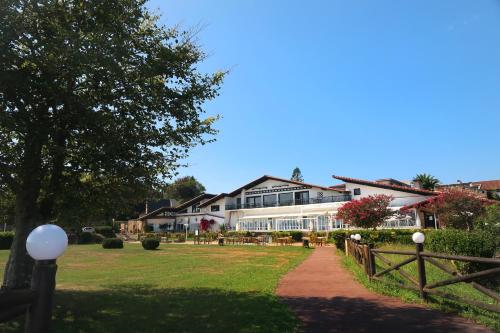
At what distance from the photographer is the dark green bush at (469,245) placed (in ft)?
48.5

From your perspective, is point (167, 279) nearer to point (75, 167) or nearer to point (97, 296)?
point (97, 296)

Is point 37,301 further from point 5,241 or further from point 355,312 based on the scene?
point 5,241

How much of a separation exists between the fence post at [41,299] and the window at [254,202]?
5180cm

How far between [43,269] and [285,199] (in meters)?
49.8

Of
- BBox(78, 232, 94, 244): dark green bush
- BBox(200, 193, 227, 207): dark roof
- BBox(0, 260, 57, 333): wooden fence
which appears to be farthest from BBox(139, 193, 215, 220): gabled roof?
BBox(0, 260, 57, 333): wooden fence

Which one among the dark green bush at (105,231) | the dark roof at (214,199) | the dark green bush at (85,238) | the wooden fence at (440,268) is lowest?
the wooden fence at (440,268)

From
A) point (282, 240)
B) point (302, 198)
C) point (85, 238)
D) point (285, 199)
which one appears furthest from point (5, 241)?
point (302, 198)

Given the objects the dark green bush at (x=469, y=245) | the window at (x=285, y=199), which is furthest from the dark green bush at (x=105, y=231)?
the dark green bush at (x=469, y=245)

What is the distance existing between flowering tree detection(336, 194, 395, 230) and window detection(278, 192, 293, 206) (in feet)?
57.4

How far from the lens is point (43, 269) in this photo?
3.58 meters

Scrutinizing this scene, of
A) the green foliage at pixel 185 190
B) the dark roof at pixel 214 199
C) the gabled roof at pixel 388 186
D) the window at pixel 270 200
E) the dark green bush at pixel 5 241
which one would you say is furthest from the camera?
the green foliage at pixel 185 190

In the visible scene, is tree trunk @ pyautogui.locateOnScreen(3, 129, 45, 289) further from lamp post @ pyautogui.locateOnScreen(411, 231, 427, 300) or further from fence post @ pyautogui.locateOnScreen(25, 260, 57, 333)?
lamp post @ pyautogui.locateOnScreen(411, 231, 427, 300)

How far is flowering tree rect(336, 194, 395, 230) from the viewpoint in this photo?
33.9m

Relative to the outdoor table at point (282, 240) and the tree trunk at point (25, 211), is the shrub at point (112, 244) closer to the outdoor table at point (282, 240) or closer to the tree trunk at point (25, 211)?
the outdoor table at point (282, 240)
